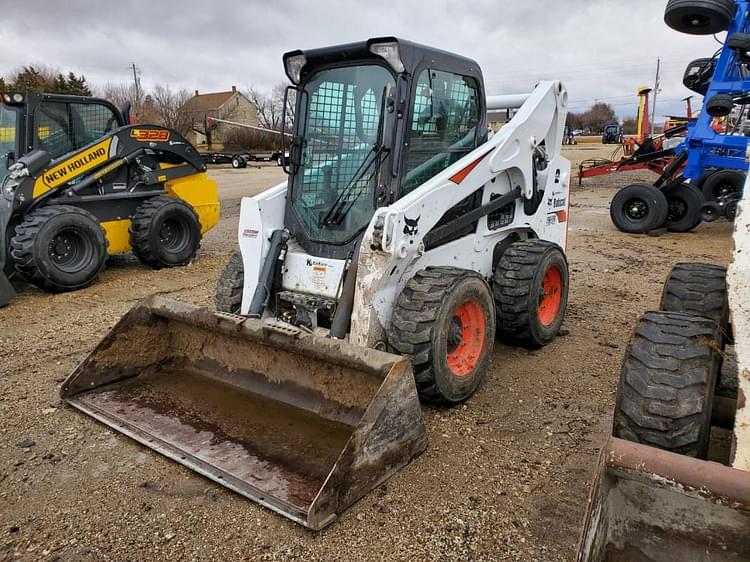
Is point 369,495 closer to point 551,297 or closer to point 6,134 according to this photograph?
point 551,297

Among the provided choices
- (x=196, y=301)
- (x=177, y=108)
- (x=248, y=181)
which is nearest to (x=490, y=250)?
(x=196, y=301)

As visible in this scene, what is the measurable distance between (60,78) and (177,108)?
8418 millimetres

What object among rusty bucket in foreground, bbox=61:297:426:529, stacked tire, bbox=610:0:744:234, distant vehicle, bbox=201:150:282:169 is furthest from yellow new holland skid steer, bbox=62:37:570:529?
distant vehicle, bbox=201:150:282:169

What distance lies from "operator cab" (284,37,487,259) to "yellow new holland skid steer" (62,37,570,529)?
0.5 inches

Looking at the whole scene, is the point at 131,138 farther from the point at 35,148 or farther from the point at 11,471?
the point at 11,471

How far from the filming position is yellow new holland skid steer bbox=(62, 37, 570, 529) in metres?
3.03

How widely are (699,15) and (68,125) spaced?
8.24 meters

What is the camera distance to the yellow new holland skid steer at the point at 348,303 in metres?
3.03

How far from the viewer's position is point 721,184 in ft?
36.8

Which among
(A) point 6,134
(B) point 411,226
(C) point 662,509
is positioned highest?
(A) point 6,134

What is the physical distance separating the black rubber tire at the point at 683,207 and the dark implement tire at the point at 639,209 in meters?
0.24

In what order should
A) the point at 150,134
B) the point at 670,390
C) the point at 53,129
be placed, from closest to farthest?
1. the point at 670,390
2. the point at 53,129
3. the point at 150,134

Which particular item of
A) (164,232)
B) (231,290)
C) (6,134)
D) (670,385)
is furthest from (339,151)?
(6,134)

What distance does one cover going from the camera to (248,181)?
2195 centimetres
